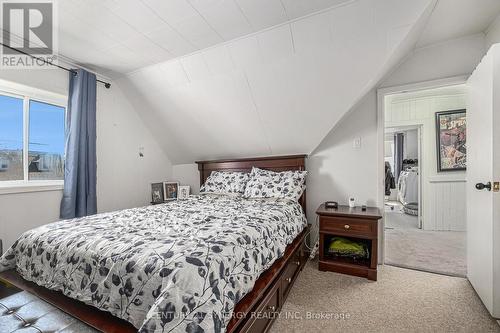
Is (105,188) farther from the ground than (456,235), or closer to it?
farther from the ground

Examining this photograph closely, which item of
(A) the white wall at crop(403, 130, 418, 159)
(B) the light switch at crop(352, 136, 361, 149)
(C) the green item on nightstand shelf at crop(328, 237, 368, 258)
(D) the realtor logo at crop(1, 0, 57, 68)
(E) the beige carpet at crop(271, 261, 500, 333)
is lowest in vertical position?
(E) the beige carpet at crop(271, 261, 500, 333)

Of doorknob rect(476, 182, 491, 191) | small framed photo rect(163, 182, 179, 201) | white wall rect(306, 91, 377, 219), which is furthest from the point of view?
small framed photo rect(163, 182, 179, 201)

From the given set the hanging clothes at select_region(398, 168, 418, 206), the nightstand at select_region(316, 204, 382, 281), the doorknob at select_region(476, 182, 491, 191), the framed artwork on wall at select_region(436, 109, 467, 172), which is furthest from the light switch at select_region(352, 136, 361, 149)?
the hanging clothes at select_region(398, 168, 418, 206)

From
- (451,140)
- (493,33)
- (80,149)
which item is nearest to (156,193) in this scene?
(80,149)

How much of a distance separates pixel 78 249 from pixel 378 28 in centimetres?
254

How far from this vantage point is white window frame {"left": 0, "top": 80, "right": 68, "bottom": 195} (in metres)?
2.05

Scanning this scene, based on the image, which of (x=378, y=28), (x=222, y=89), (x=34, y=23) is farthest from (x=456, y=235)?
(x=34, y=23)

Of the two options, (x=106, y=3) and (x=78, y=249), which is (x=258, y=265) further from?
(x=106, y=3)

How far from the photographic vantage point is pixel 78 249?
3.83 ft

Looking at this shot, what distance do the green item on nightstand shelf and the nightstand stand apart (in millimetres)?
45

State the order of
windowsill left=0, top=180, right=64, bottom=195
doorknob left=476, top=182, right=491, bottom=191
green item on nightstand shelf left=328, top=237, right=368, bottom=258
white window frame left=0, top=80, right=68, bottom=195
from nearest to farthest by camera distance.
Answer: doorknob left=476, top=182, right=491, bottom=191, windowsill left=0, top=180, right=64, bottom=195, white window frame left=0, top=80, right=68, bottom=195, green item on nightstand shelf left=328, top=237, right=368, bottom=258

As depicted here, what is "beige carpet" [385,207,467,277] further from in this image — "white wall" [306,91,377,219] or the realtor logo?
the realtor logo

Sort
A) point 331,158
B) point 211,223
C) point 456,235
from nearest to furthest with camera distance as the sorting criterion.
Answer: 1. point 211,223
2. point 331,158
3. point 456,235

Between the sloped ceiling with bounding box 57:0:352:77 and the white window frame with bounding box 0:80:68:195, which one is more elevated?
the sloped ceiling with bounding box 57:0:352:77
